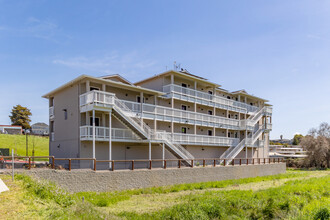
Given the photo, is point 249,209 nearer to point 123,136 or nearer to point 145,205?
point 145,205

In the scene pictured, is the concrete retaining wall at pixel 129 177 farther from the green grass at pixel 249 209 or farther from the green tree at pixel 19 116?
the green tree at pixel 19 116

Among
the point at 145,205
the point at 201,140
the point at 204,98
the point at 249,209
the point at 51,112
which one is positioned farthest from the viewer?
the point at 204,98

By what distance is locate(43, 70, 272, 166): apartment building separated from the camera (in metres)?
23.5

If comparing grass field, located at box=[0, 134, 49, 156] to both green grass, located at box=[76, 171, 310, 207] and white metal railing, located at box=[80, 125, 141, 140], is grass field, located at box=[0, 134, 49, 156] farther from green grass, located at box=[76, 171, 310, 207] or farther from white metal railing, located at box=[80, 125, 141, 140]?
green grass, located at box=[76, 171, 310, 207]

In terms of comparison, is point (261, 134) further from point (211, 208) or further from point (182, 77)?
point (211, 208)

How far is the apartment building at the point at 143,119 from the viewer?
23.5 metres

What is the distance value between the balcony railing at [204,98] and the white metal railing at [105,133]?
26.5 ft

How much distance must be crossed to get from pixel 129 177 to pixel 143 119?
29.3ft

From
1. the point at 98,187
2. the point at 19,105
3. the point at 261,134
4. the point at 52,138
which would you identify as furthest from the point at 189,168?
the point at 19,105

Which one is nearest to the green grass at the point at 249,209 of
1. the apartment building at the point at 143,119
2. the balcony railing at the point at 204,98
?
the apartment building at the point at 143,119

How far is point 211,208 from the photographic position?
13.6m

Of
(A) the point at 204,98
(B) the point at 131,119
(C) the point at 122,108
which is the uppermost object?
(A) the point at 204,98

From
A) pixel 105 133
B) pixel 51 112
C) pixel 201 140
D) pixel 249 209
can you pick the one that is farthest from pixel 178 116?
pixel 249 209

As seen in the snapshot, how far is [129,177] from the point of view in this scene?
2052cm
